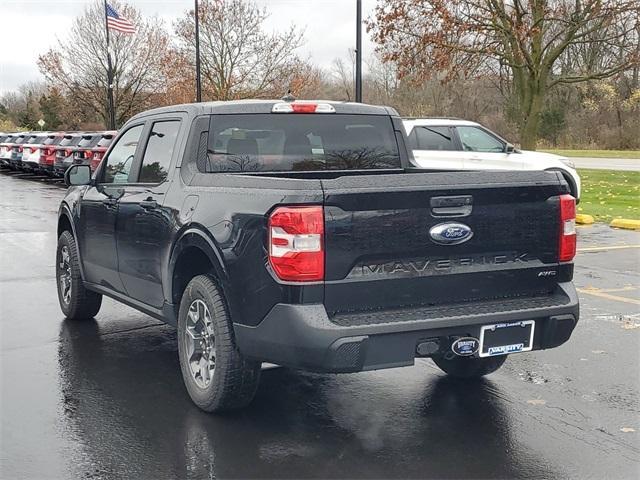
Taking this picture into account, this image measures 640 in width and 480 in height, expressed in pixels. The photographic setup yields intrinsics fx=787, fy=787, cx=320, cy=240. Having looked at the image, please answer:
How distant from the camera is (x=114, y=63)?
Answer: 48250mm

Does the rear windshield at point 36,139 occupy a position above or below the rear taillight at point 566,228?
below

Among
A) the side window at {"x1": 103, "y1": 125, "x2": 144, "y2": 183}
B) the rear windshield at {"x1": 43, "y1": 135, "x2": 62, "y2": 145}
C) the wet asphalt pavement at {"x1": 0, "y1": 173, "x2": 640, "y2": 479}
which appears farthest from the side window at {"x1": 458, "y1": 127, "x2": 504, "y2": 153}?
the rear windshield at {"x1": 43, "y1": 135, "x2": 62, "y2": 145}

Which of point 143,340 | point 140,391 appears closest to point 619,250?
point 143,340

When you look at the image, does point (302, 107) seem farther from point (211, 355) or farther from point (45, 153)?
point (45, 153)

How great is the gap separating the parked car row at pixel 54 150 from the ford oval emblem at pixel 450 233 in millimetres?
20449

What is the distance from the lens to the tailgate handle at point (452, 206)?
163 inches

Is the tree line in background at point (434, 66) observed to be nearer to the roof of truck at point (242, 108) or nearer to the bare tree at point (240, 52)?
the bare tree at point (240, 52)

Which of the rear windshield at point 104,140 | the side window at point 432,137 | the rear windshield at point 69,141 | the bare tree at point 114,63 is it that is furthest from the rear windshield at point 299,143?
the bare tree at point 114,63

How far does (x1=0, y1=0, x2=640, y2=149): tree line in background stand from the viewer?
23.6 metres

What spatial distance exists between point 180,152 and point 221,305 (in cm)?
124

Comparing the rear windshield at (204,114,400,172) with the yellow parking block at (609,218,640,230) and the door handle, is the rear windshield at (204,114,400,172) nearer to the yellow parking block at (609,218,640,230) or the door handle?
the door handle

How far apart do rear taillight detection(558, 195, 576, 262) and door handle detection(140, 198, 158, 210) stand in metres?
2.60

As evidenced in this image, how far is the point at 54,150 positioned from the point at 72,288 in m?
22.0

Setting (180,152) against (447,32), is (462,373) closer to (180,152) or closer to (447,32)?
(180,152)
